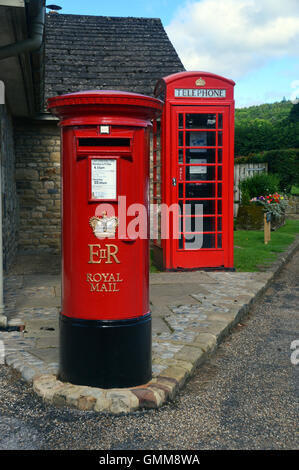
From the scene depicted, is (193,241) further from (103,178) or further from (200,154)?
(103,178)

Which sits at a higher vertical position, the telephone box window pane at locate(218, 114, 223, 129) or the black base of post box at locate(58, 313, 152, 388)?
the telephone box window pane at locate(218, 114, 223, 129)

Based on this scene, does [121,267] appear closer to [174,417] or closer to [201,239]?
[174,417]

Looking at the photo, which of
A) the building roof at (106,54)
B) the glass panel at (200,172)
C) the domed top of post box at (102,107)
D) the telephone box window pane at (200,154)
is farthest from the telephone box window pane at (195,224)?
the domed top of post box at (102,107)

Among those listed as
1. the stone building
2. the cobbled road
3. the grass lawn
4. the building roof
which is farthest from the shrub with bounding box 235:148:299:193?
the cobbled road

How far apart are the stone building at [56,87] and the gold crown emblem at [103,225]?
673 centimetres

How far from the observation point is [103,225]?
3.47 metres

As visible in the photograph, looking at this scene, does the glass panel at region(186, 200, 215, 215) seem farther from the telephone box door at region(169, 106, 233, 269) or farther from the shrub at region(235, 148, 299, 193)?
the shrub at region(235, 148, 299, 193)

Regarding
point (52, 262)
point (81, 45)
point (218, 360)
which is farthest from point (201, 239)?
point (81, 45)

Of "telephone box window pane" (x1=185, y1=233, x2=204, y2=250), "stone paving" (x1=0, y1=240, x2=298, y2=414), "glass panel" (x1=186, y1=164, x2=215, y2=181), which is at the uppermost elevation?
"glass panel" (x1=186, y1=164, x2=215, y2=181)

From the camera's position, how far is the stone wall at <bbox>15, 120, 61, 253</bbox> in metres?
11.2

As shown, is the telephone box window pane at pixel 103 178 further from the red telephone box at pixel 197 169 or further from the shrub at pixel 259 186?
the shrub at pixel 259 186

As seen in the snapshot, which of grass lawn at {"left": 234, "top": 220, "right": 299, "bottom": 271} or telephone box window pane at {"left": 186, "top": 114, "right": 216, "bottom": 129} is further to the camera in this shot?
grass lawn at {"left": 234, "top": 220, "right": 299, "bottom": 271}

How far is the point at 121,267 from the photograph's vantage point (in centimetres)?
352

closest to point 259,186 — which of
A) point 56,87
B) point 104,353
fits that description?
point 56,87
